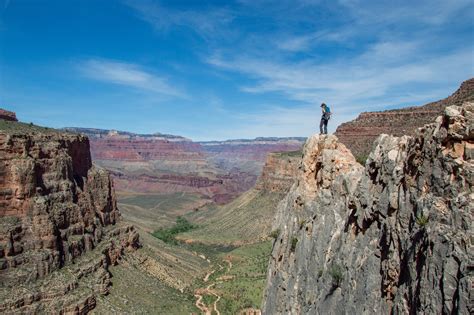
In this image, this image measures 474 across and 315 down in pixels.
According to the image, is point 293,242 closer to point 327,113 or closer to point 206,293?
point 327,113

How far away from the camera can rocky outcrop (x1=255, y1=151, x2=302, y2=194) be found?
123 metres

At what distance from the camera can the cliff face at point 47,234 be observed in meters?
43.6

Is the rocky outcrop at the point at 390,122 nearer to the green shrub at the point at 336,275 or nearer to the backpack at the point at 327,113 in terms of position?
the backpack at the point at 327,113

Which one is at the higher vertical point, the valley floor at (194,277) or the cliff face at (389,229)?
the cliff face at (389,229)

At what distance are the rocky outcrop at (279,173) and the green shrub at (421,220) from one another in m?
107

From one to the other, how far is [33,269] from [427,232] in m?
44.1

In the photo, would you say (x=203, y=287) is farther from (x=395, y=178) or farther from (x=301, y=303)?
(x=395, y=178)

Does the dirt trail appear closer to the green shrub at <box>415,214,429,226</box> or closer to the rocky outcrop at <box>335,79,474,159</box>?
the rocky outcrop at <box>335,79,474,159</box>

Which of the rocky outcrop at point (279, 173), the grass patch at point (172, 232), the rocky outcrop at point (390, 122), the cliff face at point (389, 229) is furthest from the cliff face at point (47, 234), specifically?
the rocky outcrop at point (279, 173)

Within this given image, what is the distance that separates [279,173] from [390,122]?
5852cm

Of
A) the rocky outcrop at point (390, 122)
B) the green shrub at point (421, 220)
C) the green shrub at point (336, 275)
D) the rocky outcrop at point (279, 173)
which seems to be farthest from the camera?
the rocky outcrop at point (279, 173)

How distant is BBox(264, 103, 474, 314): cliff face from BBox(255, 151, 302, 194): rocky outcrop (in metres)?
96.0

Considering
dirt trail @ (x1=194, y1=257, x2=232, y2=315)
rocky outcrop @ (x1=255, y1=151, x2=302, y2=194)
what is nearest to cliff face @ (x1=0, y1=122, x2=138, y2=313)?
dirt trail @ (x1=194, y1=257, x2=232, y2=315)

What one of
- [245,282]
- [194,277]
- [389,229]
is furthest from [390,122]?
[389,229]
